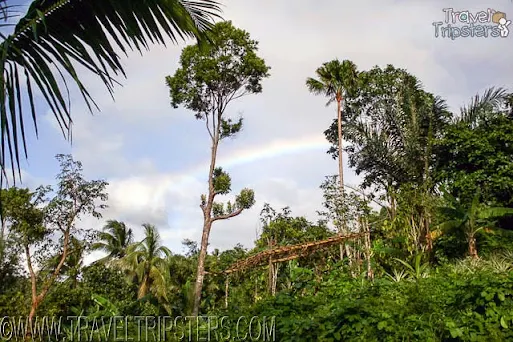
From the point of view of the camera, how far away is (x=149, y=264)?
2245 cm

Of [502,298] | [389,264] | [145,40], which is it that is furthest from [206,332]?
[389,264]

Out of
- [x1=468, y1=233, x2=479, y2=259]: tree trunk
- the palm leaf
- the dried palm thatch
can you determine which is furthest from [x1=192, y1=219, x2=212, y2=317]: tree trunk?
the palm leaf

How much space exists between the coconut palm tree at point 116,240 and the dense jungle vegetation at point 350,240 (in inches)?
97.0

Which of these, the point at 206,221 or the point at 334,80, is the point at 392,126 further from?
the point at 206,221

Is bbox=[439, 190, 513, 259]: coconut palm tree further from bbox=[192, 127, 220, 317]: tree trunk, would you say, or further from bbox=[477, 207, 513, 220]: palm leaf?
bbox=[192, 127, 220, 317]: tree trunk

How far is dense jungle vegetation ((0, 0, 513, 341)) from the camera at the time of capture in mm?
4465

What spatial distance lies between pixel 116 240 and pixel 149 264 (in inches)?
199

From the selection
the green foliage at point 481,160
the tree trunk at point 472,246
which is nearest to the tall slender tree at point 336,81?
the green foliage at point 481,160

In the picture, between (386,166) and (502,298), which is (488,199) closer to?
(386,166)

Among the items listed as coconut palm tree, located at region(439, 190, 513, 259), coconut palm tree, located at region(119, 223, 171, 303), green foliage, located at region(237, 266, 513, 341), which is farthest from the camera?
coconut palm tree, located at region(119, 223, 171, 303)

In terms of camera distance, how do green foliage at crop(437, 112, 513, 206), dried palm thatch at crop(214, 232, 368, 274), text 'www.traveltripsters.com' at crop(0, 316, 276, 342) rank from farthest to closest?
green foliage at crop(437, 112, 513, 206), dried palm thatch at crop(214, 232, 368, 274), text 'www.traveltripsters.com' at crop(0, 316, 276, 342)

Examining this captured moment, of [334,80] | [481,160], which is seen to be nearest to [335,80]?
[334,80]

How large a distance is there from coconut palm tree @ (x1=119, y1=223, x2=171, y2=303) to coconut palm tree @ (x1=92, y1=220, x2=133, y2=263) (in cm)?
242

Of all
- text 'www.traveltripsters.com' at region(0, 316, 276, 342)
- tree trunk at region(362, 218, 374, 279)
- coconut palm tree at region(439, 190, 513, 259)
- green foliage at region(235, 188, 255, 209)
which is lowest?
text 'www.traveltripsters.com' at region(0, 316, 276, 342)
